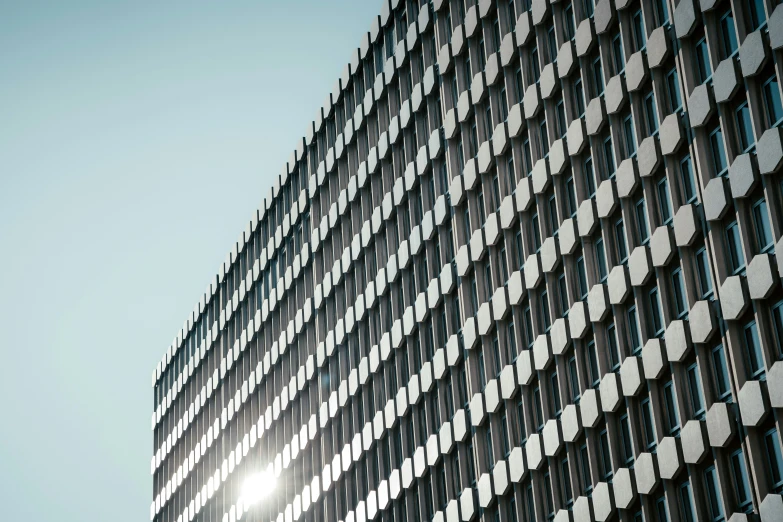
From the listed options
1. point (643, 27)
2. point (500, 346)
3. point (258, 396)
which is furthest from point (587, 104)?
point (258, 396)

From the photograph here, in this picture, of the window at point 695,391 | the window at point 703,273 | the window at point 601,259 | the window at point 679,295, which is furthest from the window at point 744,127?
the window at point 601,259

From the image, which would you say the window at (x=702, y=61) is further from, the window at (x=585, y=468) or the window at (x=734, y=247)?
the window at (x=585, y=468)

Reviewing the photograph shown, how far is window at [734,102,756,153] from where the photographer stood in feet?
150

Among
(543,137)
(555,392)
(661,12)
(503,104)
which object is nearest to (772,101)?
(661,12)

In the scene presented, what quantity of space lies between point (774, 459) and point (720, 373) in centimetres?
423

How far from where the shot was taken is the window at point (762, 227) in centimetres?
4419

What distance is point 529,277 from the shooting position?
58906mm

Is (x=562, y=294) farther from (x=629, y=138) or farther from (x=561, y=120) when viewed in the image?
(x=561, y=120)

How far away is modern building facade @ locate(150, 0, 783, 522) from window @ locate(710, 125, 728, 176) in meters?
0.10

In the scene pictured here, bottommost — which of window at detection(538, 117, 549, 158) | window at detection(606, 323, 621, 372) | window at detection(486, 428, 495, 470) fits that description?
window at detection(486, 428, 495, 470)

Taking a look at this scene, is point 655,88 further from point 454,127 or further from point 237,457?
point 237,457

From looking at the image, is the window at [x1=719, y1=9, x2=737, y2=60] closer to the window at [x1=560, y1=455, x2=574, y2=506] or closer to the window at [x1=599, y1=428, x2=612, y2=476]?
the window at [x1=599, y1=428, x2=612, y2=476]

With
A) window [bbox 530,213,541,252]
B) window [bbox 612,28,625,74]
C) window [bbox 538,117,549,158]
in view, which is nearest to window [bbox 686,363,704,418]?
window [bbox 530,213,541,252]

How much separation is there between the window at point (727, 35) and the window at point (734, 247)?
21.7 ft
